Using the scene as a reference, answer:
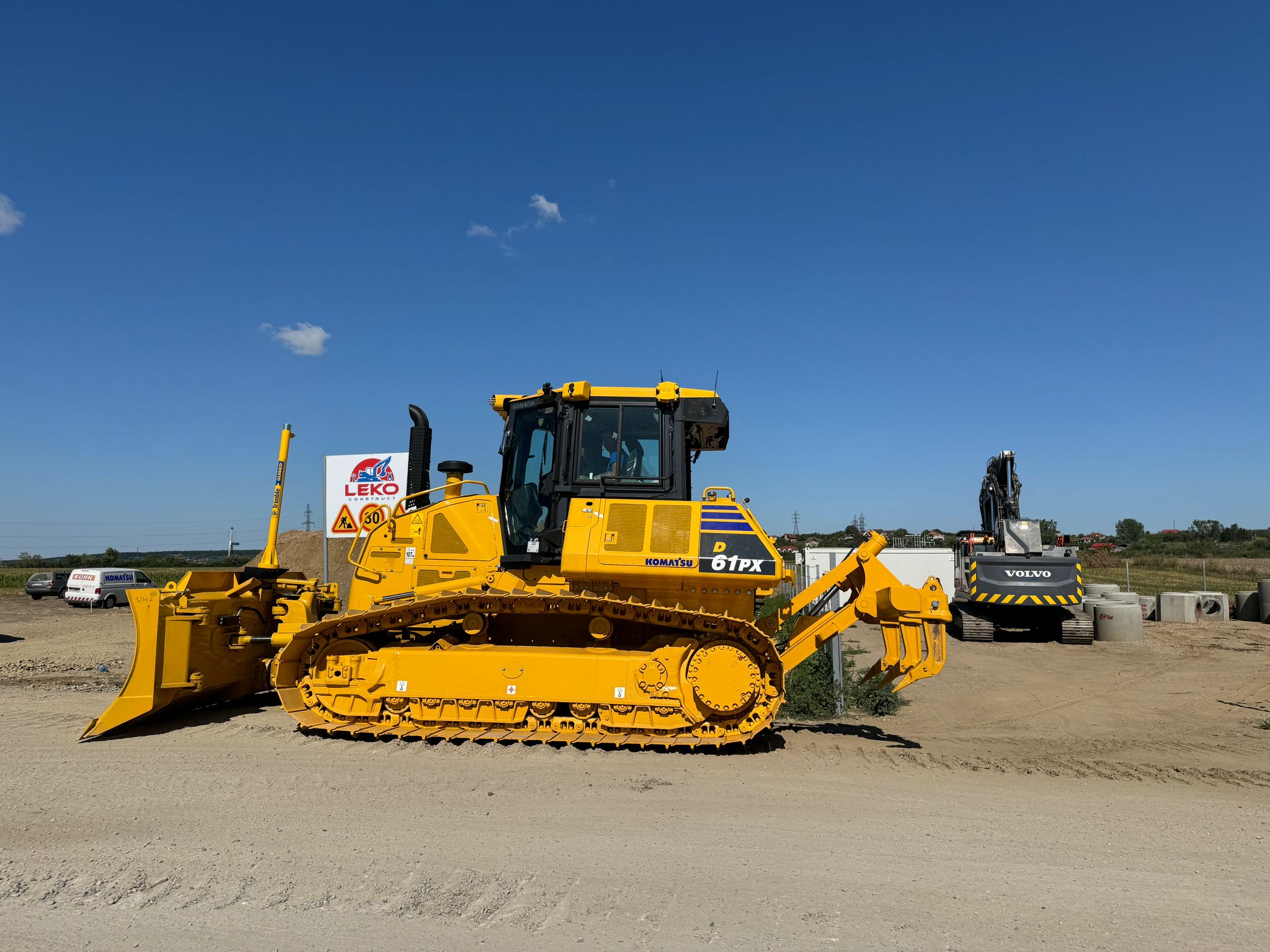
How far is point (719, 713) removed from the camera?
6.77m

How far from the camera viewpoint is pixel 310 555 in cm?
2519

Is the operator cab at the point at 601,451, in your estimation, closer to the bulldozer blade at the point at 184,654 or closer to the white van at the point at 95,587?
the bulldozer blade at the point at 184,654

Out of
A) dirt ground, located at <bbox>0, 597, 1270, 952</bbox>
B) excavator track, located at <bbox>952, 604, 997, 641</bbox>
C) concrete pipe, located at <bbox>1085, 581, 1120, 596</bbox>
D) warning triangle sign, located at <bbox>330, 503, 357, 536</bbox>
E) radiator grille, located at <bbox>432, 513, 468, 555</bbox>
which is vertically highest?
warning triangle sign, located at <bbox>330, 503, 357, 536</bbox>

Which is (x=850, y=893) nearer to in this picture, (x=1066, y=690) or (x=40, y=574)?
(x=1066, y=690)

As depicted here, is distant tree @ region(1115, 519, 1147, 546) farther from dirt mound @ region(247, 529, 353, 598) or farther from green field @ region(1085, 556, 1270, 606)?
dirt mound @ region(247, 529, 353, 598)

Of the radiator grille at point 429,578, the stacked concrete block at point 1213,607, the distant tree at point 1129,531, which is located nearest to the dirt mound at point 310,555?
the radiator grille at point 429,578

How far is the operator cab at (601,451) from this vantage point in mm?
7285

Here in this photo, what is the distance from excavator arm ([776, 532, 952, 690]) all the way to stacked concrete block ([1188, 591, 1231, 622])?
19546 mm

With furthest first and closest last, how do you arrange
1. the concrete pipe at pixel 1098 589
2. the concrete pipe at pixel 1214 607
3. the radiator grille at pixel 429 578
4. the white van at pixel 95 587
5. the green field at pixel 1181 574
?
the green field at pixel 1181 574
the white van at pixel 95 587
the concrete pipe at pixel 1098 589
the concrete pipe at pixel 1214 607
the radiator grille at pixel 429 578

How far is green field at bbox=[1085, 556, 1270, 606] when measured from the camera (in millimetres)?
31312

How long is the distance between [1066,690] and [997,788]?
7.08 metres

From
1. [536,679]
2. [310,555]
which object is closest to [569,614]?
[536,679]

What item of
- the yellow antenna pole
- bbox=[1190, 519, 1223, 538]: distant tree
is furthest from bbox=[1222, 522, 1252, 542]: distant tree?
the yellow antenna pole

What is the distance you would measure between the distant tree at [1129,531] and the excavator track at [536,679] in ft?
249
